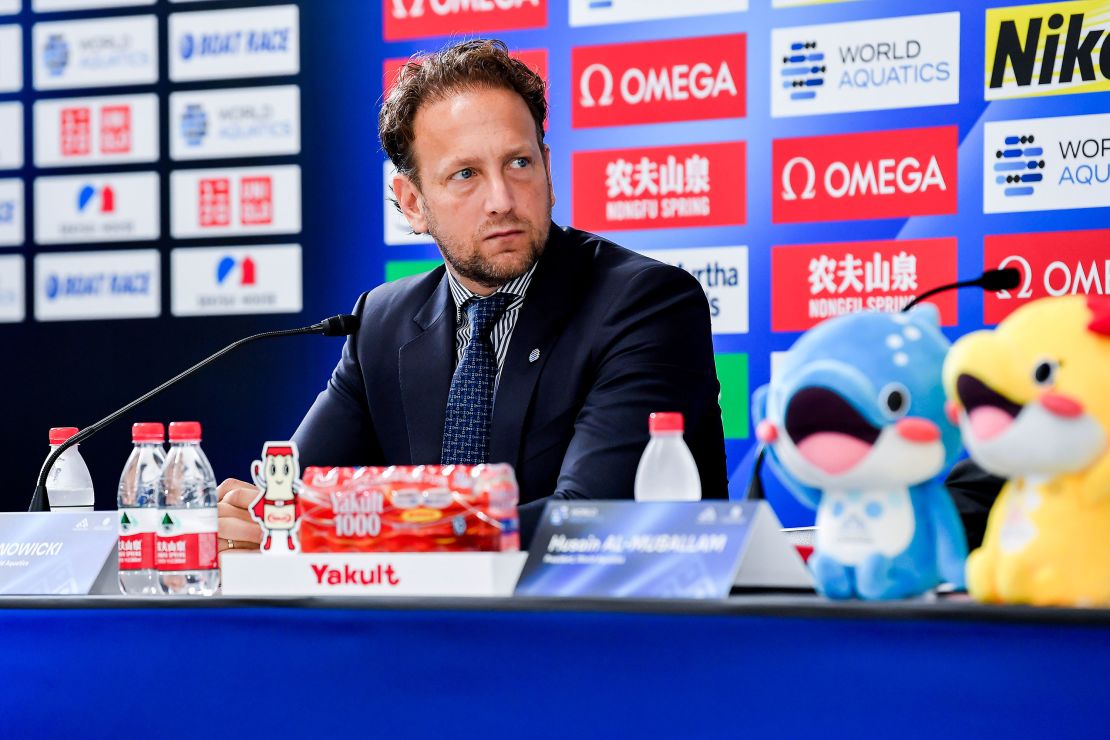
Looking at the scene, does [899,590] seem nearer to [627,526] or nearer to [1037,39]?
[627,526]

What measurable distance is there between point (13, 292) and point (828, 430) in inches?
114

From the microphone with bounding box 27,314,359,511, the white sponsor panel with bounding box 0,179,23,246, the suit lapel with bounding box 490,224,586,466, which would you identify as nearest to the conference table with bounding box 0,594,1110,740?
the microphone with bounding box 27,314,359,511

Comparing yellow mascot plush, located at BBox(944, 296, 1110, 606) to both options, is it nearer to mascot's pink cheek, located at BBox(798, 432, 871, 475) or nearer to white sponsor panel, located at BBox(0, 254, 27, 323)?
mascot's pink cheek, located at BBox(798, 432, 871, 475)

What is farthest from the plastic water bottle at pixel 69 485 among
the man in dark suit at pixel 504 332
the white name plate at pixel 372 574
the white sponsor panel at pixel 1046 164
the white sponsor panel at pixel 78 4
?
the white sponsor panel at pixel 1046 164

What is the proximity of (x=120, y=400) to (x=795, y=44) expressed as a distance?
6.06 feet

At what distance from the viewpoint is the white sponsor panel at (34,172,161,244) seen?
3.23 metres

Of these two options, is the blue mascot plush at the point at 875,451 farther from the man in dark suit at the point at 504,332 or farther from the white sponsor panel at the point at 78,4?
the white sponsor panel at the point at 78,4

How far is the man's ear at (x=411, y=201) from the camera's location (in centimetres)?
219

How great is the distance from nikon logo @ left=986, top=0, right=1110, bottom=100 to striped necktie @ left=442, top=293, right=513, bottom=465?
4.42ft

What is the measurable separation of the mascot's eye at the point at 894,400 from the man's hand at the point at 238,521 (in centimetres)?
91

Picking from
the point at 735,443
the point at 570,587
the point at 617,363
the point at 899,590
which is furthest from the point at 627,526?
the point at 735,443

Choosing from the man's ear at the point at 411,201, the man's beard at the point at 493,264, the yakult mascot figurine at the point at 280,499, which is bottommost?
the yakult mascot figurine at the point at 280,499

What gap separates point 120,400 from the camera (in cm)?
323

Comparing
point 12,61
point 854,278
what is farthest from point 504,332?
point 12,61
